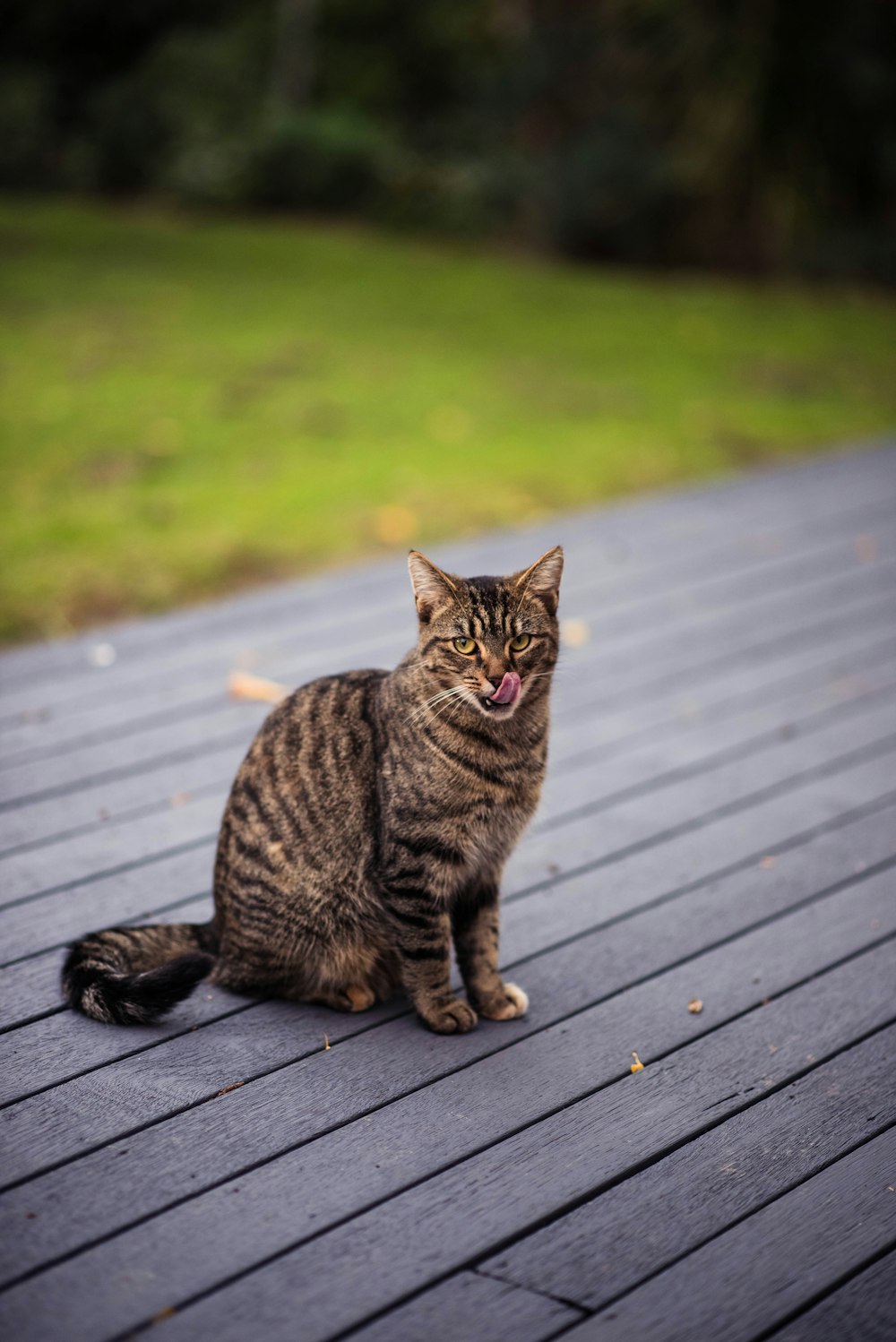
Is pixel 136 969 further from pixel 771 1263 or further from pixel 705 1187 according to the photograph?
pixel 771 1263

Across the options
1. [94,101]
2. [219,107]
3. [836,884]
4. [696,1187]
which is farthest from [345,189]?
[696,1187]

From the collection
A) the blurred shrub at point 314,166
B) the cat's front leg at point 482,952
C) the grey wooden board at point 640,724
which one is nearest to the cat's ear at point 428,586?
the cat's front leg at point 482,952

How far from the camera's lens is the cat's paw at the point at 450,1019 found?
93.5 inches

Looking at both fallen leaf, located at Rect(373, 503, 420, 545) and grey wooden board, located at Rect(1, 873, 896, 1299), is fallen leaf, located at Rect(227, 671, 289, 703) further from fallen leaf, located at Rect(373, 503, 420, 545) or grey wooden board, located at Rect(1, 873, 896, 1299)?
fallen leaf, located at Rect(373, 503, 420, 545)

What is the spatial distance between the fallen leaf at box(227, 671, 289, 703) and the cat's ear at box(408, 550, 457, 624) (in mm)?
1484

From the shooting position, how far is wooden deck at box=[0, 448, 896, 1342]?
175 centimetres

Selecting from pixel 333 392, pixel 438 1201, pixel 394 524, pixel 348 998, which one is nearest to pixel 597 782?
pixel 348 998

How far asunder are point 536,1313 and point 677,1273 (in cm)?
21

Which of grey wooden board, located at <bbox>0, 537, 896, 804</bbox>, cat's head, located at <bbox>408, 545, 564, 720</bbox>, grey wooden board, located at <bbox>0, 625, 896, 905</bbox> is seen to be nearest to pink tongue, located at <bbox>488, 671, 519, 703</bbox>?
cat's head, located at <bbox>408, 545, 564, 720</bbox>

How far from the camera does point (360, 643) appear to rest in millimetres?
4324

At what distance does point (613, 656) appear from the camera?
4.35 metres

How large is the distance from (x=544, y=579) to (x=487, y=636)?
7.0 inches

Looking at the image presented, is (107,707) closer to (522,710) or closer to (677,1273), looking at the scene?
(522,710)

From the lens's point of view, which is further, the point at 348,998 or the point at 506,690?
the point at 348,998
